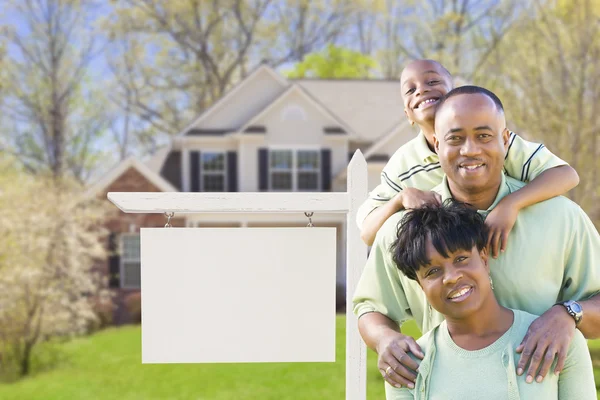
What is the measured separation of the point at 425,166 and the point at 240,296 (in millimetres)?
1330

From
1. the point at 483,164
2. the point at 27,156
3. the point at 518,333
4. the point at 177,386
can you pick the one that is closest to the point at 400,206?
the point at 483,164

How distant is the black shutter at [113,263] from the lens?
655 inches

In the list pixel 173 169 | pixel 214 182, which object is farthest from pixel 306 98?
pixel 173 169

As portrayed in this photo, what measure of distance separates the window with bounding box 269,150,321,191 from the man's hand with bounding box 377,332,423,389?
1500 cm

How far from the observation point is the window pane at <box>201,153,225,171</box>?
57.0 ft

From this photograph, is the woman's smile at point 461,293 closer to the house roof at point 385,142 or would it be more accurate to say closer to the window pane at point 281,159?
the house roof at point 385,142

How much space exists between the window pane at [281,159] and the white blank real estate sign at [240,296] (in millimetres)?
13778

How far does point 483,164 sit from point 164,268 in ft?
5.98

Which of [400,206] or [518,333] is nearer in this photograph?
[518,333]

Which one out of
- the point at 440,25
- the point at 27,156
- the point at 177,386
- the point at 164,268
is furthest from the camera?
the point at 440,25

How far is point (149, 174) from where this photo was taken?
1669 cm

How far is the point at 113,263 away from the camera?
16.8m

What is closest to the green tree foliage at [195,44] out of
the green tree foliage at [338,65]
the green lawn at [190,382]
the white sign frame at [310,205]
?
the green tree foliage at [338,65]

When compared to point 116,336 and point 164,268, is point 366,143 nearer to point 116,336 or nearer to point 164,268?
point 116,336
